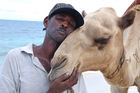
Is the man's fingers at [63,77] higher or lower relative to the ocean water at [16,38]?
higher

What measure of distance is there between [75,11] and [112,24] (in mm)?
408

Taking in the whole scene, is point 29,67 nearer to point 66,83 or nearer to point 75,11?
point 66,83

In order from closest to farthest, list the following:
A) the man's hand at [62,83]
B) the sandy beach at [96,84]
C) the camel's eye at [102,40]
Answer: the man's hand at [62,83]
the camel's eye at [102,40]
the sandy beach at [96,84]

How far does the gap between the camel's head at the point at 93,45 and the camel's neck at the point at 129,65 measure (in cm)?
19

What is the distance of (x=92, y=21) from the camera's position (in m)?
1.97

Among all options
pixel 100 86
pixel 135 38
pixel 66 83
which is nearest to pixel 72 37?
pixel 66 83

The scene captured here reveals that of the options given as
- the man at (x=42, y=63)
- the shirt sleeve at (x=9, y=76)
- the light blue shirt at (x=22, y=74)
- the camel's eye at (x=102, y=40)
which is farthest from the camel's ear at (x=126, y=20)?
the shirt sleeve at (x=9, y=76)

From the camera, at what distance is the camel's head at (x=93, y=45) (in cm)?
175

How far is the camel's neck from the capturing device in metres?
2.38

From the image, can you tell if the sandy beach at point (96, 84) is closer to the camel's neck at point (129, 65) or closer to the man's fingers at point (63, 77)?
the camel's neck at point (129, 65)

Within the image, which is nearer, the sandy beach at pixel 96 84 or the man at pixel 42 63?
the man at pixel 42 63

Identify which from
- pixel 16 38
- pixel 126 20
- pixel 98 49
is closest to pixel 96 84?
pixel 126 20

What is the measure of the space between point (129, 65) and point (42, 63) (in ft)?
3.46

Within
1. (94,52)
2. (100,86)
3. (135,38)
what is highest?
(94,52)
